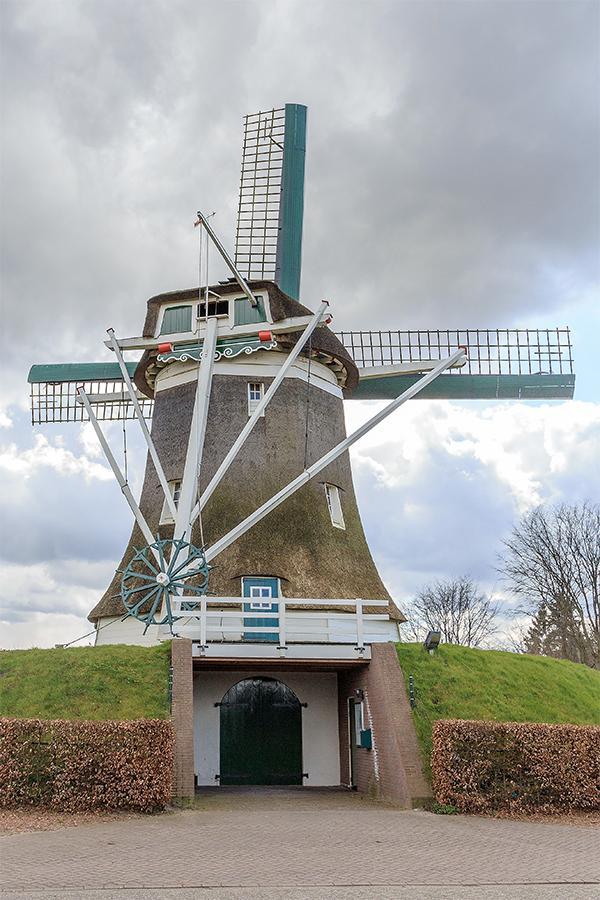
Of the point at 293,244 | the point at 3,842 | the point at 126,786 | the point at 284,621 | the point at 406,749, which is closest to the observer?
the point at 3,842

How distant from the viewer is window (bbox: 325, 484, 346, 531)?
802 inches

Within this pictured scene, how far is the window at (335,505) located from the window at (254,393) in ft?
8.17

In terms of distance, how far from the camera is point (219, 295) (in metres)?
21.2

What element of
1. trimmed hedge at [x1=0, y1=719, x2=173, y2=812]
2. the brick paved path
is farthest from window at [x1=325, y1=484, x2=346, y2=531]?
trimmed hedge at [x1=0, y1=719, x2=173, y2=812]

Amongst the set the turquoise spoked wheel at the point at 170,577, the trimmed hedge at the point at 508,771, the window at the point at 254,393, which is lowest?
the trimmed hedge at the point at 508,771

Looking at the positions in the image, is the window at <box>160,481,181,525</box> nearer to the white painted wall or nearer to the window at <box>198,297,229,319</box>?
the white painted wall

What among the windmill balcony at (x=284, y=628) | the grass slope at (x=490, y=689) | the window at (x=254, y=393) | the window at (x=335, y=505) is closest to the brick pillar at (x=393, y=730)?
the grass slope at (x=490, y=689)

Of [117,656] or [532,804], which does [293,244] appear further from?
[532,804]

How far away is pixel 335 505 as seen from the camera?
20672mm

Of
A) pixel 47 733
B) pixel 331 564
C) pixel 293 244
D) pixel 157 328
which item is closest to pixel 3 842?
pixel 47 733

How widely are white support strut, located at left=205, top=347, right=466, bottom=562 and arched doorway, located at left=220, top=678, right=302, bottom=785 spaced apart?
10.6ft

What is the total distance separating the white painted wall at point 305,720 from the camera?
1788cm

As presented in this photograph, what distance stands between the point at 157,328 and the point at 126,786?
11721 millimetres

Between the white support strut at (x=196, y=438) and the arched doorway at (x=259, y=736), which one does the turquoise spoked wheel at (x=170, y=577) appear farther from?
the arched doorway at (x=259, y=736)
